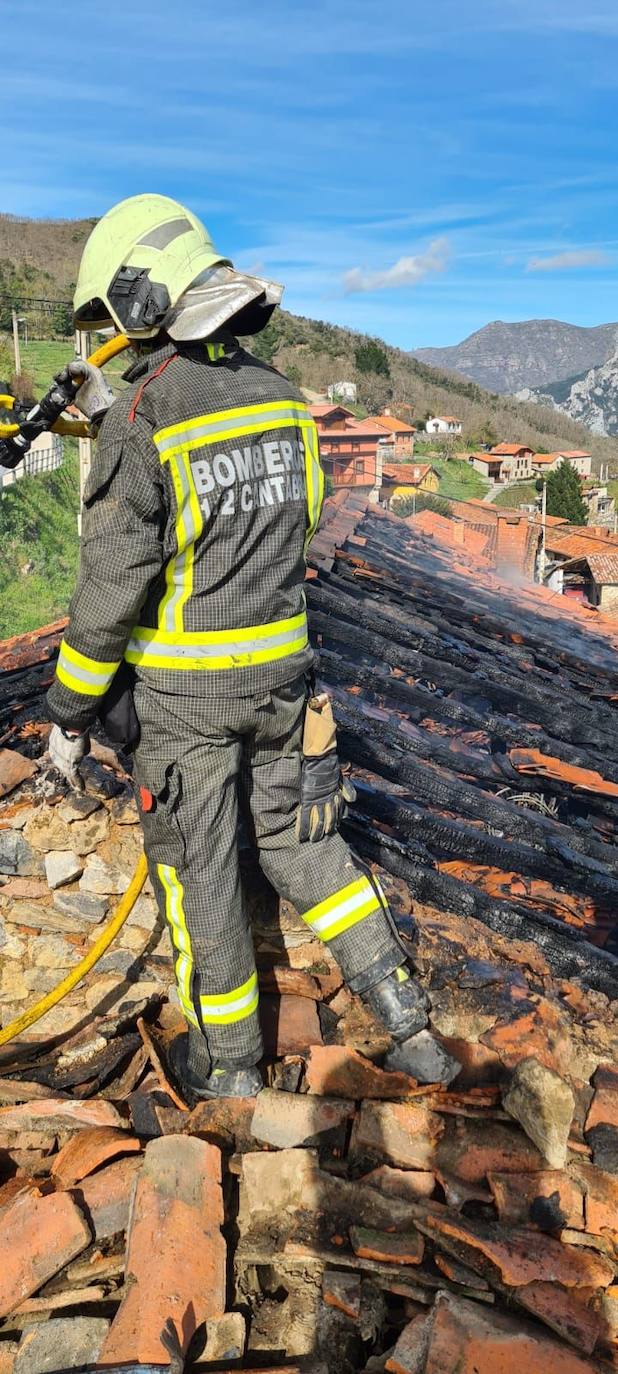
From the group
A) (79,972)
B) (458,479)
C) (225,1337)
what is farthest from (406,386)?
(225,1337)

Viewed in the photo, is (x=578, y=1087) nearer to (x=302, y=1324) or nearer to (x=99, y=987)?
(x=302, y=1324)

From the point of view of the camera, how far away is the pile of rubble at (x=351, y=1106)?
1799mm

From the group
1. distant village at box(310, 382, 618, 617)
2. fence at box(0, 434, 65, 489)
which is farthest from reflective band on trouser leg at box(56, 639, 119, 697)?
fence at box(0, 434, 65, 489)

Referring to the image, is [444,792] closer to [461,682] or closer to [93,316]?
[461,682]

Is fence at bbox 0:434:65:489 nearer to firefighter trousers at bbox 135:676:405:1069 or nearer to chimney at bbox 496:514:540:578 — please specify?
chimney at bbox 496:514:540:578

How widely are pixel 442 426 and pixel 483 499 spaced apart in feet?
55.8

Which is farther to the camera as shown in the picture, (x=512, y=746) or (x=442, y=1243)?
(x=512, y=746)

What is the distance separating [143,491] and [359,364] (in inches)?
2637

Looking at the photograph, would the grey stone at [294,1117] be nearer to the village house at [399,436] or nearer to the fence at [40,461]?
the fence at [40,461]

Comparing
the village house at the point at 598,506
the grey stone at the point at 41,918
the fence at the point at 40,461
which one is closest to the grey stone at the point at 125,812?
the grey stone at the point at 41,918

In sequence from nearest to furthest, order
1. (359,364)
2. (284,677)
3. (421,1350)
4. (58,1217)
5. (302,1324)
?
1. (421,1350)
2. (302,1324)
3. (58,1217)
4. (284,677)
5. (359,364)

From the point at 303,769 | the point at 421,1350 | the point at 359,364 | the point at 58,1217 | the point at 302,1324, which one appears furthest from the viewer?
the point at 359,364

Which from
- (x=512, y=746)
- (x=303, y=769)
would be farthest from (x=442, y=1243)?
(x=512, y=746)

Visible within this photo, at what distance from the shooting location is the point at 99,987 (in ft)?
9.93
